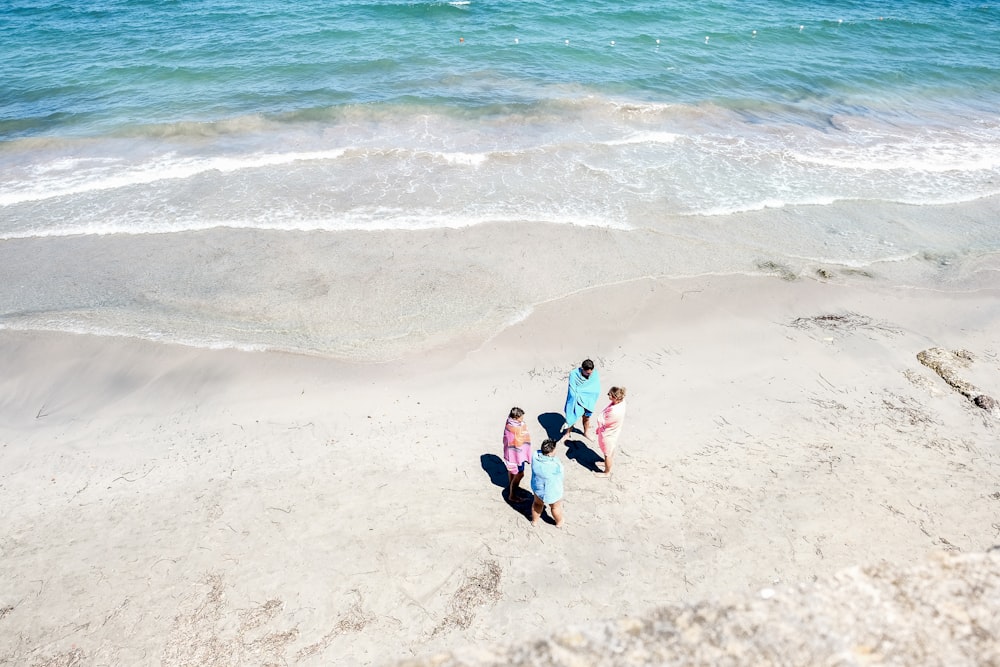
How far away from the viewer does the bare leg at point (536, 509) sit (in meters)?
6.93

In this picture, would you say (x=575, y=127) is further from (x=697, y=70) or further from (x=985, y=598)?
(x=985, y=598)

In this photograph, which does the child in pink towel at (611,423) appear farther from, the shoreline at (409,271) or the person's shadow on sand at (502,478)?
the shoreline at (409,271)

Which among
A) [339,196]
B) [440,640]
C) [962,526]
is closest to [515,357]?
[440,640]

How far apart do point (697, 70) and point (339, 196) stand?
15908 millimetres

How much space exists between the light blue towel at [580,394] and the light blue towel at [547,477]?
1.38m

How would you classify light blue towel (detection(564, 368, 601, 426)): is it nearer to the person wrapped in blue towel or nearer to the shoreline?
the person wrapped in blue towel

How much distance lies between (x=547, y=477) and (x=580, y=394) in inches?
61.7

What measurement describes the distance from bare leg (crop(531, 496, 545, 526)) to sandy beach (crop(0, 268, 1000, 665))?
0.20 meters

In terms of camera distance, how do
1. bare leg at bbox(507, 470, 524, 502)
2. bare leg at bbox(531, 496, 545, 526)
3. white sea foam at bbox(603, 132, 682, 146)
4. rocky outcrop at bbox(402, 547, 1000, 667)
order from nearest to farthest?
1. rocky outcrop at bbox(402, 547, 1000, 667)
2. bare leg at bbox(531, 496, 545, 526)
3. bare leg at bbox(507, 470, 524, 502)
4. white sea foam at bbox(603, 132, 682, 146)

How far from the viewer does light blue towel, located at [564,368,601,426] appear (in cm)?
775

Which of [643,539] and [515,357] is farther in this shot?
[515,357]

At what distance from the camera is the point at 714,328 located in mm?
10312

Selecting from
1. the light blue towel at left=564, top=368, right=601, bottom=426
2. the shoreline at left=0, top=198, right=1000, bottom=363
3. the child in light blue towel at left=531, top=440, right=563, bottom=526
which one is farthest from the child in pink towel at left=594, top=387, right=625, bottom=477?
the shoreline at left=0, top=198, right=1000, bottom=363

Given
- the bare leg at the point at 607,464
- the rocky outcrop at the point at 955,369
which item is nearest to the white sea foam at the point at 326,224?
the rocky outcrop at the point at 955,369
